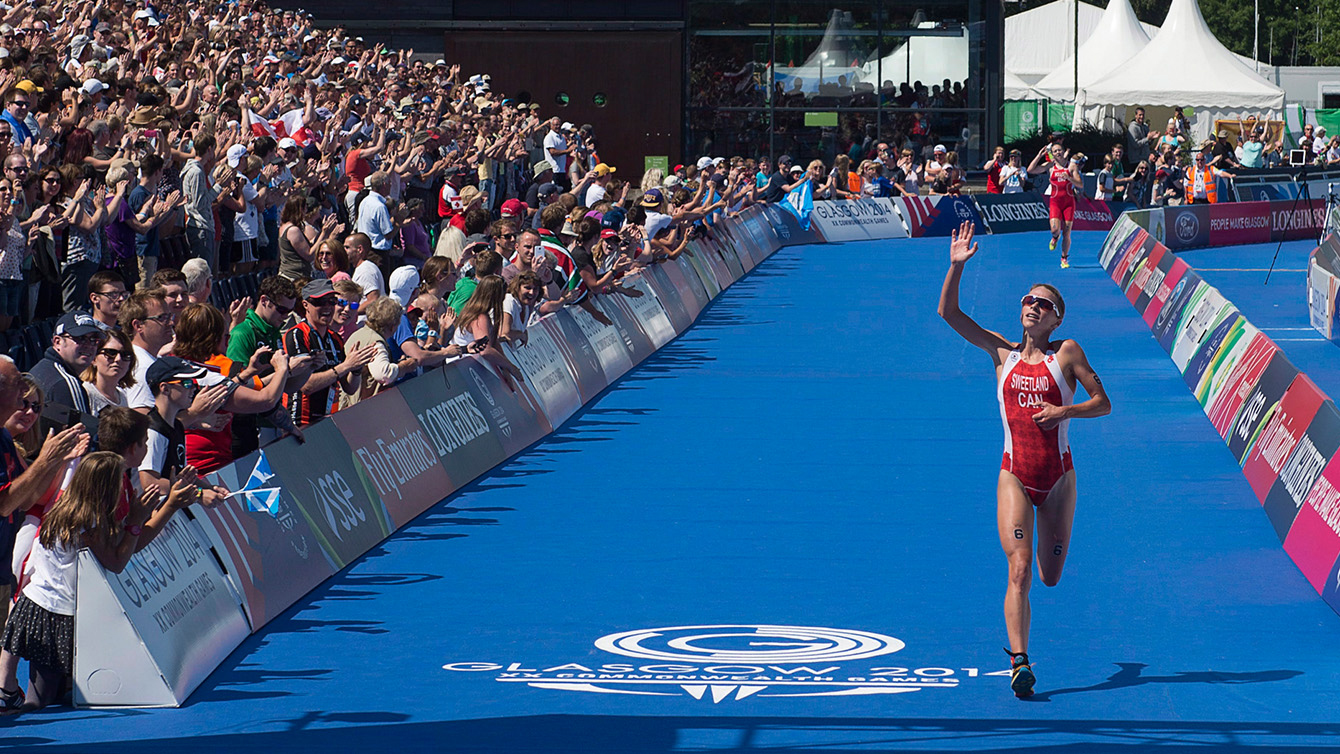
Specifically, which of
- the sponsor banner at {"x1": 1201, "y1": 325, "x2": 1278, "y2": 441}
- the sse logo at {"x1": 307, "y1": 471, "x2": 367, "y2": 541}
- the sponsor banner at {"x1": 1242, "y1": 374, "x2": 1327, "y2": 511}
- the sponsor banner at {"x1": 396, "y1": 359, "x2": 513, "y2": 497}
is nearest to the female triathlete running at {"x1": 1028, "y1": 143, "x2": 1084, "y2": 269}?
the sponsor banner at {"x1": 1201, "y1": 325, "x2": 1278, "y2": 441}

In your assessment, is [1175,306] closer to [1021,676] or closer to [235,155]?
[235,155]

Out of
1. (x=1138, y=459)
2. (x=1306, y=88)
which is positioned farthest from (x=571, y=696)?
(x=1306, y=88)

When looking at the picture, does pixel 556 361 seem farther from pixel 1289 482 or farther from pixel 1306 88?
pixel 1306 88

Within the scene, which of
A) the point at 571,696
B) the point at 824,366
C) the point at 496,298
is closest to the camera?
the point at 571,696

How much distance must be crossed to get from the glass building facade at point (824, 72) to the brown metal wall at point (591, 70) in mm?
1908

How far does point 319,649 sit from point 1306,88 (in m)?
75.6

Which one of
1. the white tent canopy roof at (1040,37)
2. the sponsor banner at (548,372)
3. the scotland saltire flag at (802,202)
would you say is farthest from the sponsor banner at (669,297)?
the white tent canopy roof at (1040,37)

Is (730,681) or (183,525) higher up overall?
(183,525)

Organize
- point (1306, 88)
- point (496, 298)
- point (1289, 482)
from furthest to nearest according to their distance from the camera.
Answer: point (1306, 88) → point (496, 298) → point (1289, 482)

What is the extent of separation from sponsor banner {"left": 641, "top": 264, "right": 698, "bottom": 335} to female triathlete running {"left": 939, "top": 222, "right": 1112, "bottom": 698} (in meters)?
14.0

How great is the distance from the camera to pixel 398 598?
33.3ft

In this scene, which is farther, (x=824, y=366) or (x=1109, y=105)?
(x=1109, y=105)

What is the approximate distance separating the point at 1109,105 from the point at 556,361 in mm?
43220

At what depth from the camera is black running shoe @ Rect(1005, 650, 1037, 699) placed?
319 inches
